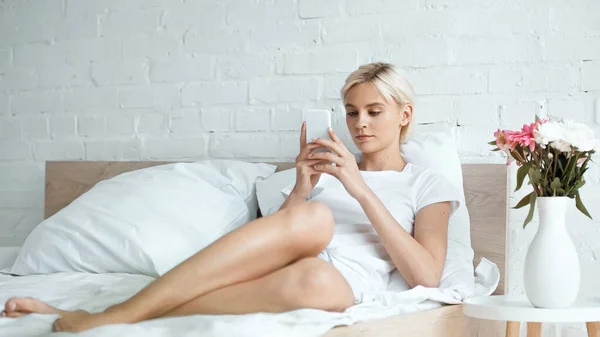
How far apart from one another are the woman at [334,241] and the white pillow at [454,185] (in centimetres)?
5

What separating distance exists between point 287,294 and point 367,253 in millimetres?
519

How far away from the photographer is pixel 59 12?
9.77 feet

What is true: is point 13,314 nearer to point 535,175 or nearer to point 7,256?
point 7,256

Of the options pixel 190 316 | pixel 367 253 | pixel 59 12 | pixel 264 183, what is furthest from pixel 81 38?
pixel 190 316

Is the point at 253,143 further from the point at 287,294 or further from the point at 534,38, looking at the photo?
the point at 287,294

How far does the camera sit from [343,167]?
1.95 meters

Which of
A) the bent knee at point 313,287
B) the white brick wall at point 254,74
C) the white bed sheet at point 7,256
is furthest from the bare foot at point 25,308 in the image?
the white brick wall at point 254,74

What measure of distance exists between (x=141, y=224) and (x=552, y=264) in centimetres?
110

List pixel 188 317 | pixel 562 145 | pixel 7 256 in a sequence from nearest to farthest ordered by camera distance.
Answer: pixel 188 317 → pixel 562 145 → pixel 7 256

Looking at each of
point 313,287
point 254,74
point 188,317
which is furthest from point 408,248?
point 254,74

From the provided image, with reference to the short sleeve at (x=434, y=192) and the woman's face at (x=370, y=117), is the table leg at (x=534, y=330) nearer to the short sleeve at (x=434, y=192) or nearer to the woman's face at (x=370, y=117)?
the short sleeve at (x=434, y=192)

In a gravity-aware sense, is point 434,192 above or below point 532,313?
above

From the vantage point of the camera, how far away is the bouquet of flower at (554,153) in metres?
1.78

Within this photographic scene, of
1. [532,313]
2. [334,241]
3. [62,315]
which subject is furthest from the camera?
[334,241]
